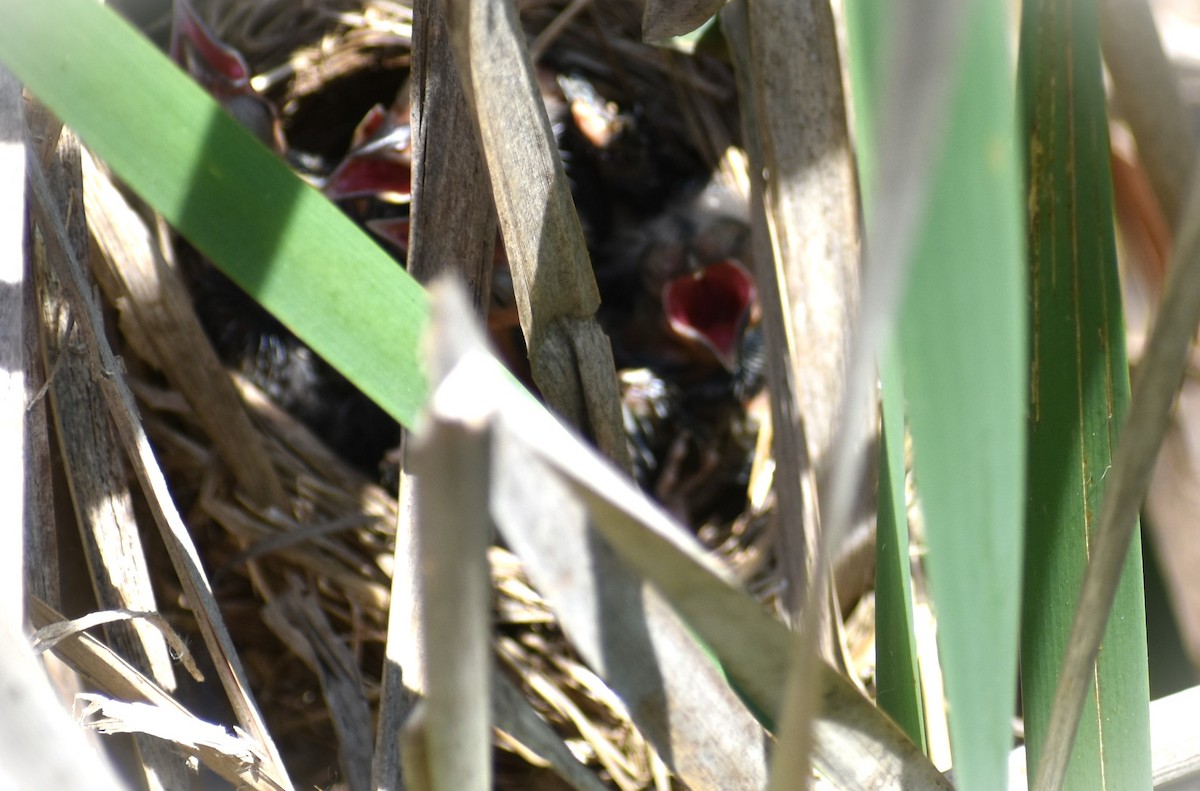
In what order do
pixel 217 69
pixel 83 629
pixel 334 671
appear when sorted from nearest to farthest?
pixel 83 629 → pixel 334 671 → pixel 217 69

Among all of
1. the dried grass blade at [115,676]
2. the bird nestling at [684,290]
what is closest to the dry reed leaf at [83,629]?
the dried grass blade at [115,676]

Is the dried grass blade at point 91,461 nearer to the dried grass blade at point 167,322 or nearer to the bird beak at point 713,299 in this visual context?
the dried grass blade at point 167,322

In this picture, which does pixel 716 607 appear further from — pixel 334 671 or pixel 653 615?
pixel 334 671

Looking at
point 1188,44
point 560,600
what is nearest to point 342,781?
point 560,600

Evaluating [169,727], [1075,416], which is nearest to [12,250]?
Answer: [169,727]

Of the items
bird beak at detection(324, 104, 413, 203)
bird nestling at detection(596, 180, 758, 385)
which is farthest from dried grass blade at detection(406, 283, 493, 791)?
bird nestling at detection(596, 180, 758, 385)

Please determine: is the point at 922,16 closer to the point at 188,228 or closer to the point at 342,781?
the point at 188,228

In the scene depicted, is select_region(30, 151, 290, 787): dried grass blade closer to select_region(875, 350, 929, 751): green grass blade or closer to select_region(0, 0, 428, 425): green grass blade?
select_region(0, 0, 428, 425): green grass blade

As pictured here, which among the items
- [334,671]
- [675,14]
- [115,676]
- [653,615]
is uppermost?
[675,14]
